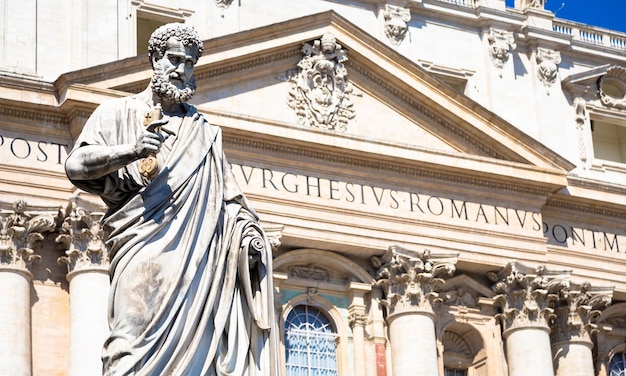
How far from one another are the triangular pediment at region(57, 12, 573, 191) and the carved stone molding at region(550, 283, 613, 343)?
6.75 feet

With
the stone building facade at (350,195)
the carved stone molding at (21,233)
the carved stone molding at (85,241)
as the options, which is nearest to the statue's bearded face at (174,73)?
the stone building facade at (350,195)

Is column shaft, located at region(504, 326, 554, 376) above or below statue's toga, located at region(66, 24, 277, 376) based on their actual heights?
above

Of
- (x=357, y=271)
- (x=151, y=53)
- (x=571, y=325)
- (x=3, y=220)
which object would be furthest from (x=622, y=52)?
(x=151, y=53)

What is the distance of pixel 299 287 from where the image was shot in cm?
3209

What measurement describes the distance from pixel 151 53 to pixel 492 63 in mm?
26991

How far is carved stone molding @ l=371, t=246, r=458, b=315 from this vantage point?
32156mm

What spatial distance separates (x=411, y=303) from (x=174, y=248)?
2319cm

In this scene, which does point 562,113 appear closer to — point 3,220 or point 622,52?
point 622,52

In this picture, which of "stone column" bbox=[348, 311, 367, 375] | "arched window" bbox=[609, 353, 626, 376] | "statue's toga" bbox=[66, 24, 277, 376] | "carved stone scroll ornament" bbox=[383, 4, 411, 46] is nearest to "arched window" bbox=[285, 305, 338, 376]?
"stone column" bbox=[348, 311, 367, 375]

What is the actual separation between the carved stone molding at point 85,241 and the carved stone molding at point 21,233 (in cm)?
48

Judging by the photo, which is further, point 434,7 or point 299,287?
point 434,7

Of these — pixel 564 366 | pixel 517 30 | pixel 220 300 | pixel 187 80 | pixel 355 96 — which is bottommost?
pixel 220 300

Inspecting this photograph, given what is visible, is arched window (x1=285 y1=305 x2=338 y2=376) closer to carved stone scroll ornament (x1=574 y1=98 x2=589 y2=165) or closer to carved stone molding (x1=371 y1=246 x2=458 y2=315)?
carved stone molding (x1=371 y1=246 x2=458 y2=315)

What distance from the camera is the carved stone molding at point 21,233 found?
95.6ft
